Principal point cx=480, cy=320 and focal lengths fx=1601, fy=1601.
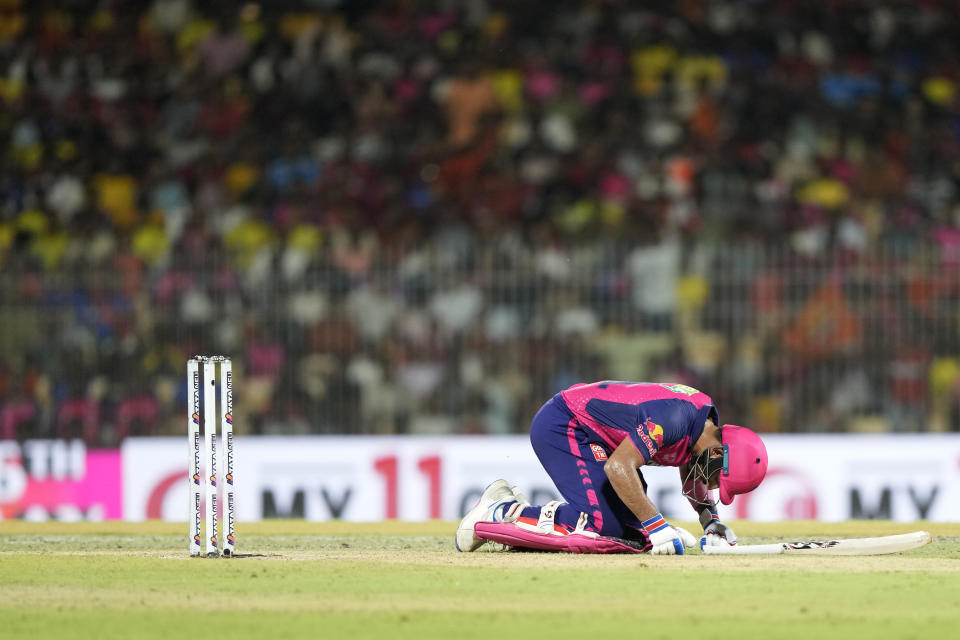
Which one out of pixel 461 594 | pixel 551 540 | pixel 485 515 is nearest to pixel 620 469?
pixel 551 540

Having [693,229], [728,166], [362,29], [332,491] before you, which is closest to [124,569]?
[332,491]

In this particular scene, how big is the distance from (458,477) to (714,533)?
14.9 feet

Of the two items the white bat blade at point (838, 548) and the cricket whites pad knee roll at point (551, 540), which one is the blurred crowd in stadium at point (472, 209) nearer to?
the white bat blade at point (838, 548)

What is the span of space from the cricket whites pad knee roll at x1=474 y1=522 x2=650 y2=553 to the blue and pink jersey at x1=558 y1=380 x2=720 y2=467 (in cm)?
46

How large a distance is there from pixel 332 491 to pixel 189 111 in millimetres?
5893

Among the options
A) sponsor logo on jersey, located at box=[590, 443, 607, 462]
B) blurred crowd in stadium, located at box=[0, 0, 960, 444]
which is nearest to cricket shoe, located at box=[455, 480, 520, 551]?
sponsor logo on jersey, located at box=[590, 443, 607, 462]

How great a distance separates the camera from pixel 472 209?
50.1 ft

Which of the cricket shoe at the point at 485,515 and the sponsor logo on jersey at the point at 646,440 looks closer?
the sponsor logo on jersey at the point at 646,440

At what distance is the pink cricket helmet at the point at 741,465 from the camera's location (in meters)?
7.73

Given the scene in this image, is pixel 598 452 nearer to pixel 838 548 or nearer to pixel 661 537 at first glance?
pixel 661 537

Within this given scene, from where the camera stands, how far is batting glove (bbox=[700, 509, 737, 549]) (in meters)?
7.97

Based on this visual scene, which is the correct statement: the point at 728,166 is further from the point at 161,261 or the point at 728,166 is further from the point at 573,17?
the point at 161,261

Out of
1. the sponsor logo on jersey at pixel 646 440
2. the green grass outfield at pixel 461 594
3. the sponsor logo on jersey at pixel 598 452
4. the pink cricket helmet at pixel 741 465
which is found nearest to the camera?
the green grass outfield at pixel 461 594

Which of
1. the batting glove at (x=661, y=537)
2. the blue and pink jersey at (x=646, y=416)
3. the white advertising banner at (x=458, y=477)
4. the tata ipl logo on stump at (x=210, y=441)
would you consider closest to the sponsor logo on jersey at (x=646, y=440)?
the blue and pink jersey at (x=646, y=416)
